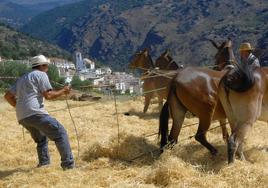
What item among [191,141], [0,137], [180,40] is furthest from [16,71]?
[180,40]

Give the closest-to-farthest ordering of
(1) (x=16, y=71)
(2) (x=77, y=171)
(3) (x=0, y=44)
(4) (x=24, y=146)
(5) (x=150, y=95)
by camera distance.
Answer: (2) (x=77, y=171) < (4) (x=24, y=146) < (5) (x=150, y=95) < (1) (x=16, y=71) < (3) (x=0, y=44)

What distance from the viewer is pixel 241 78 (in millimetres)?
6809

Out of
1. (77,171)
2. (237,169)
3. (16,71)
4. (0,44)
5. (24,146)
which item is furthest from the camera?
(0,44)

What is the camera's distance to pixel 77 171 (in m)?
6.88

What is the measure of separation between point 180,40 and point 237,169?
184934mm

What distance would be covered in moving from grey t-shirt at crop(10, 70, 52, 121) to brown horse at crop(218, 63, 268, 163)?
2646 millimetres

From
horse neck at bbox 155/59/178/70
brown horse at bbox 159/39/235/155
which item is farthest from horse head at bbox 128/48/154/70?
brown horse at bbox 159/39/235/155

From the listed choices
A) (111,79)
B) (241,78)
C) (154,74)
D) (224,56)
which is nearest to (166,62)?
(154,74)

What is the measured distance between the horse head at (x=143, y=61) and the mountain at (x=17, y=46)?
71.8 meters

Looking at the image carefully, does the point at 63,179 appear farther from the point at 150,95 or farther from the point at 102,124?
the point at 150,95

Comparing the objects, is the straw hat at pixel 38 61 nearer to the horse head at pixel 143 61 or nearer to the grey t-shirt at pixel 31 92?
the grey t-shirt at pixel 31 92

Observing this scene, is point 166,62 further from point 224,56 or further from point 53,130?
point 53,130

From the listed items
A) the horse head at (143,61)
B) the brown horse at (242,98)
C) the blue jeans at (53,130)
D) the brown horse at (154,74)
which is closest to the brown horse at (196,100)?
the brown horse at (242,98)

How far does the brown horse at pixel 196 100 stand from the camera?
747cm
